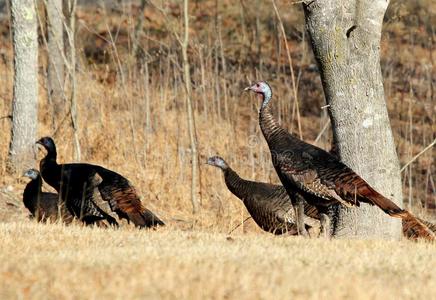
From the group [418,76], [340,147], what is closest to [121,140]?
[340,147]

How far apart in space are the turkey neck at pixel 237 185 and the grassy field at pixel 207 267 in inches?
110

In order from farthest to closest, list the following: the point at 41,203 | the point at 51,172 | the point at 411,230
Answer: the point at 41,203 → the point at 51,172 → the point at 411,230

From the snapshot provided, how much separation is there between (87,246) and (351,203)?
2464 mm

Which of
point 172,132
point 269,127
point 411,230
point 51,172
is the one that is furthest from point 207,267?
point 172,132

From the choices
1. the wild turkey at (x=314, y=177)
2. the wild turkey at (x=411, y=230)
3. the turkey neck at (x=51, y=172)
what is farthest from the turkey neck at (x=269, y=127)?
the turkey neck at (x=51, y=172)

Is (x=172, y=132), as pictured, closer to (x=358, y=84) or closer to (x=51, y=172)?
(x=51, y=172)

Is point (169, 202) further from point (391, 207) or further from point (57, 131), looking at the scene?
point (391, 207)

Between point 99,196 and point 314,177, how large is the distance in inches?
109

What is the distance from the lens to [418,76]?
23734 mm

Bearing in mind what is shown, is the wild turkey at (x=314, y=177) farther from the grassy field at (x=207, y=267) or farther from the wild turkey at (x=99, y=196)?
the wild turkey at (x=99, y=196)

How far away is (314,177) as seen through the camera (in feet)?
29.2

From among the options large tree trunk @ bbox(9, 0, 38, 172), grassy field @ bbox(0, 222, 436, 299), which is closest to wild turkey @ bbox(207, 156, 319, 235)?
grassy field @ bbox(0, 222, 436, 299)

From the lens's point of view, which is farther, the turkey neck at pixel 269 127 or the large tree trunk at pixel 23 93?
the large tree trunk at pixel 23 93

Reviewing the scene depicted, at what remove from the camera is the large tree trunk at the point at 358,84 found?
29.6 feet
